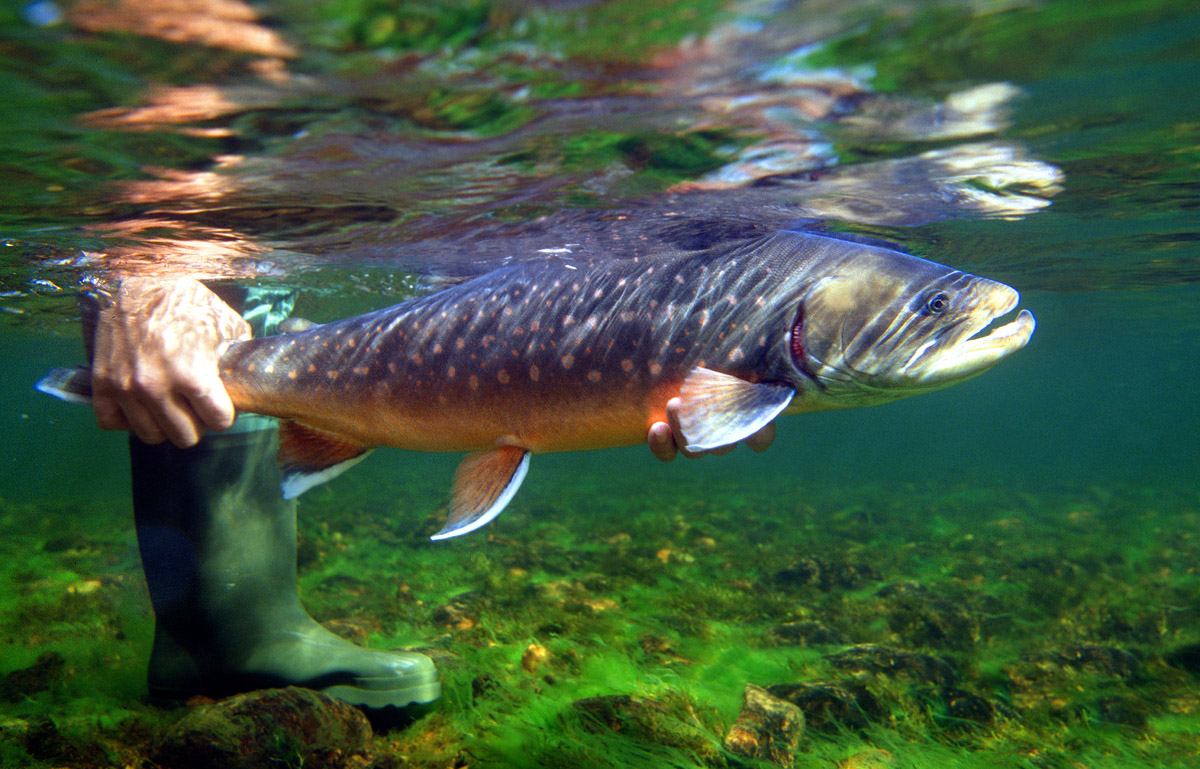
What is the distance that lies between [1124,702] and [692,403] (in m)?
6.17

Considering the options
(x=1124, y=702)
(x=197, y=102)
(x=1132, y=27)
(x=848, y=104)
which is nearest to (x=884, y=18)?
(x=848, y=104)

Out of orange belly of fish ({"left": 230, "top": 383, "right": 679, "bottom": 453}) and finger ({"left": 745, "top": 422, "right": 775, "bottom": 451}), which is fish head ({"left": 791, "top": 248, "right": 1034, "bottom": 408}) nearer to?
finger ({"left": 745, "top": 422, "right": 775, "bottom": 451})

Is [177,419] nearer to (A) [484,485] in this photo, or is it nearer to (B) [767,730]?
(A) [484,485]

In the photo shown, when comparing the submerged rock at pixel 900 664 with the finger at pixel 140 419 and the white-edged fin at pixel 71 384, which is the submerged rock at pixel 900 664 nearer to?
the finger at pixel 140 419

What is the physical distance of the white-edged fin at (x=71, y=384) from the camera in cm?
396

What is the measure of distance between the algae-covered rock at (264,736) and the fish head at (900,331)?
3.96 metres

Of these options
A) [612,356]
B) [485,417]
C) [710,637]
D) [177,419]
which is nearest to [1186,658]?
[710,637]

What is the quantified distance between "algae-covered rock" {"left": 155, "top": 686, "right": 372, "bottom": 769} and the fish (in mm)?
1546

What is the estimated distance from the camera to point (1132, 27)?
4.63m

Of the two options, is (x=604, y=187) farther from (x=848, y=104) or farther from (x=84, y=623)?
(x=84, y=623)

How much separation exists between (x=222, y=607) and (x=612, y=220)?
20.4ft

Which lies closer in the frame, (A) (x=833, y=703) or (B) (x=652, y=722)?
(B) (x=652, y=722)

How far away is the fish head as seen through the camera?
299cm

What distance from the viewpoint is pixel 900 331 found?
3.10m
